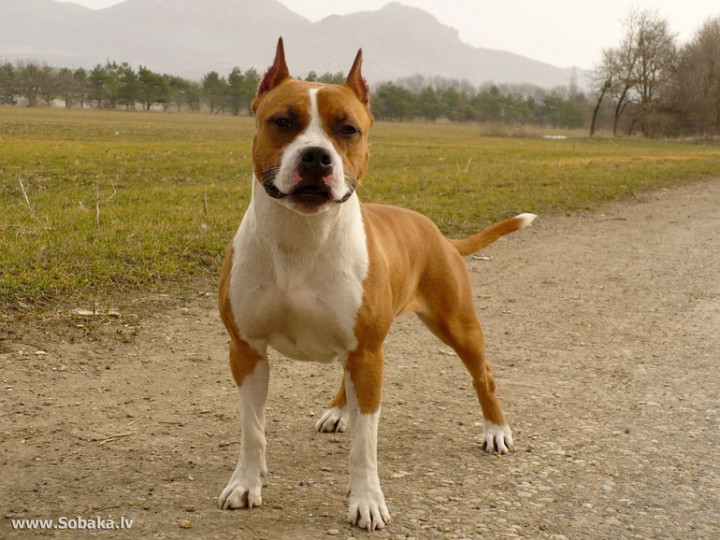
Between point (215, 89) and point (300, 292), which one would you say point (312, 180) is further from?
point (215, 89)

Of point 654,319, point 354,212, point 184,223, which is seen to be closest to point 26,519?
point 354,212

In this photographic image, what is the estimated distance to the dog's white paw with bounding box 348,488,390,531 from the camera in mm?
3057

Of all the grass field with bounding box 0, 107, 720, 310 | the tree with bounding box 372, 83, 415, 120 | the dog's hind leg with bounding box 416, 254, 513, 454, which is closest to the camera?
the dog's hind leg with bounding box 416, 254, 513, 454

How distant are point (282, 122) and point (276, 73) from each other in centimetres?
46

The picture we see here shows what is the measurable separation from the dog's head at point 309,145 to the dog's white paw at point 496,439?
1587 millimetres

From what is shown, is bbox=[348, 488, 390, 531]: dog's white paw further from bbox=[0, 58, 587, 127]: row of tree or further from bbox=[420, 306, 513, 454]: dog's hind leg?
bbox=[0, 58, 587, 127]: row of tree

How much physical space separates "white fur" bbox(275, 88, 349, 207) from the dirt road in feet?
4.40

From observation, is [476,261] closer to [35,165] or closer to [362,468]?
[362,468]

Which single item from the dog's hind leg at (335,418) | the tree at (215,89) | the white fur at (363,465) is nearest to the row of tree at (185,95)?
the tree at (215,89)

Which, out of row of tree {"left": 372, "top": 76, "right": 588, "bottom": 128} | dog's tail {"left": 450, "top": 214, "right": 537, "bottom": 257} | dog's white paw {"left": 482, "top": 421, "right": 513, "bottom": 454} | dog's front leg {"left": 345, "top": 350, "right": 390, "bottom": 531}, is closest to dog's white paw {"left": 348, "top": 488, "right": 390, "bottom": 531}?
dog's front leg {"left": 345, "top": 350, "right": 390, "bottom": 531}

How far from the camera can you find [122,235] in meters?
7.92

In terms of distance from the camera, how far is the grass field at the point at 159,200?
261 inches

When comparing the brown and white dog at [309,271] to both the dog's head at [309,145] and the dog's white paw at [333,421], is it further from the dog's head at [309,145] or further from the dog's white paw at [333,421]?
the dog's white paw at [333,421]

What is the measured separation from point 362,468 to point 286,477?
21.3 inches
